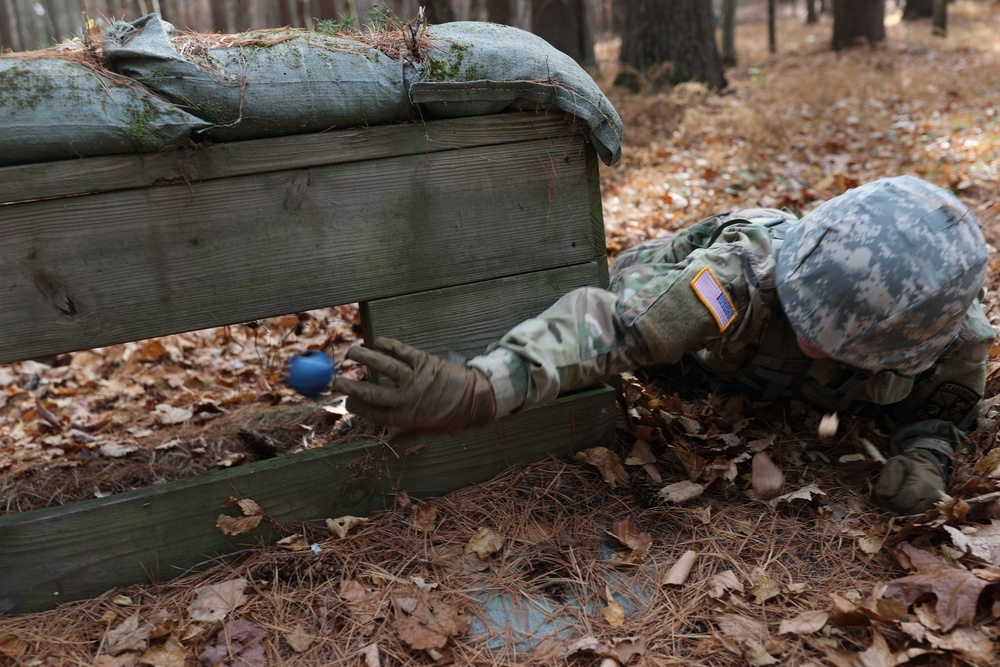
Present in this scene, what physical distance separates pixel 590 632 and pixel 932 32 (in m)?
15.4

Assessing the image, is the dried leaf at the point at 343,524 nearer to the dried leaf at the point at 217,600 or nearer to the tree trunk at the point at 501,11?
the dried leaf at the point at 217,600

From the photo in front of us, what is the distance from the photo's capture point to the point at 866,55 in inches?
475

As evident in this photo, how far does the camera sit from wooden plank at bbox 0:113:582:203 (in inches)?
76.5

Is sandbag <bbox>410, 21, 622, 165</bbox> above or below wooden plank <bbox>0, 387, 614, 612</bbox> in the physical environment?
above

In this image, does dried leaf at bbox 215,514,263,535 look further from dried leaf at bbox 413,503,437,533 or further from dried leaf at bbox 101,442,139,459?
dried leaf at bbox 101,442,139,459

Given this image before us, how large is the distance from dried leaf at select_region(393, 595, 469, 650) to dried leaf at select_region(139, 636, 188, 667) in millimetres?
563

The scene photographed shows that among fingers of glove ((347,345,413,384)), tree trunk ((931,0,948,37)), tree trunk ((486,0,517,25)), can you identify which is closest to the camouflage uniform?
fingers of glove ((347,345,413,384))

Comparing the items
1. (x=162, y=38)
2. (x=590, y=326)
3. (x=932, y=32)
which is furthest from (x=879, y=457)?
(x=932, y=32)

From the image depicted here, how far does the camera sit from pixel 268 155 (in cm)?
211

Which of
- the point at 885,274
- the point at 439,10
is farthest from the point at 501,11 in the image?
the point at 885,274

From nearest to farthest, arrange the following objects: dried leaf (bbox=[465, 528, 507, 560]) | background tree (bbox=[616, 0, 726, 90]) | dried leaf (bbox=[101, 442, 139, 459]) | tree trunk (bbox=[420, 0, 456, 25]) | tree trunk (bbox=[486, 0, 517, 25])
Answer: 1. dried leaf (bbox=[465, 528, 507, 560])
2. dried leaf (bbox=[101, 442, 139, 459])
3. tree trunk (bbox=[420, 0, 456, 25])
4. tree trunk (bbox=[486, 0, 517, 25])
5. background tree (bbox=[616, 0, 726, 90])

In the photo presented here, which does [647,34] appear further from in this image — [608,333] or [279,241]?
[279,241]

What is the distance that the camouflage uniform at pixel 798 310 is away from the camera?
2.05 metres

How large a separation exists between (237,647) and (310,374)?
778 mm
